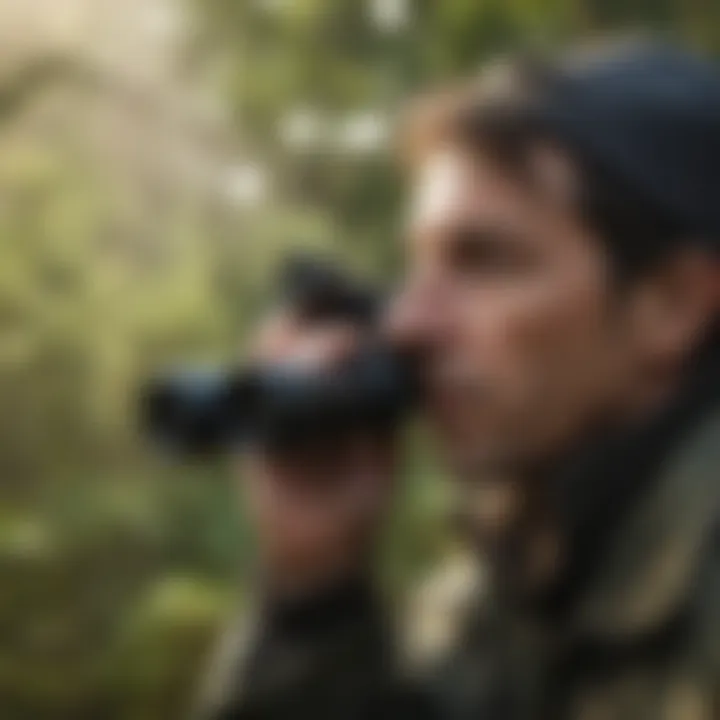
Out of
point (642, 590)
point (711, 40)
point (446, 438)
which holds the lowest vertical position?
point (642, 590)

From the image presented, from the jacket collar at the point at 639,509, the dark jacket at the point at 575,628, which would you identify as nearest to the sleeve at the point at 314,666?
the dark jacket at the point at 575,628

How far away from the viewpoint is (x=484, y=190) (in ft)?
3.14

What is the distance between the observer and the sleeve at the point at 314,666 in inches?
36.3

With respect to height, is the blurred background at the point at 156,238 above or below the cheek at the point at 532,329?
above

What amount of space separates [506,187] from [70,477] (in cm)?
30

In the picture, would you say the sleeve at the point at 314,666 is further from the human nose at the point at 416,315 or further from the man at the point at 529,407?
the human nose at the point at 416,315

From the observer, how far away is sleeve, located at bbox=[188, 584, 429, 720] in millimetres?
922

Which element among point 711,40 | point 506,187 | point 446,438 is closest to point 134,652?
point 446,438

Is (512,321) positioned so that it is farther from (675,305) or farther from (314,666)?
(314,666)

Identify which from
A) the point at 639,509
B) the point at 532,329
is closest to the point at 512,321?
the point at 532,329

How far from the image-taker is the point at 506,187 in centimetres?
96

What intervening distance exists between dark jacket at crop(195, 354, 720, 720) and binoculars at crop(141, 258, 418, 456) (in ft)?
0.31

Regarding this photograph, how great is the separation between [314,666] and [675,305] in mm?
279

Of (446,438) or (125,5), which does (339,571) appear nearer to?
(446,438)
